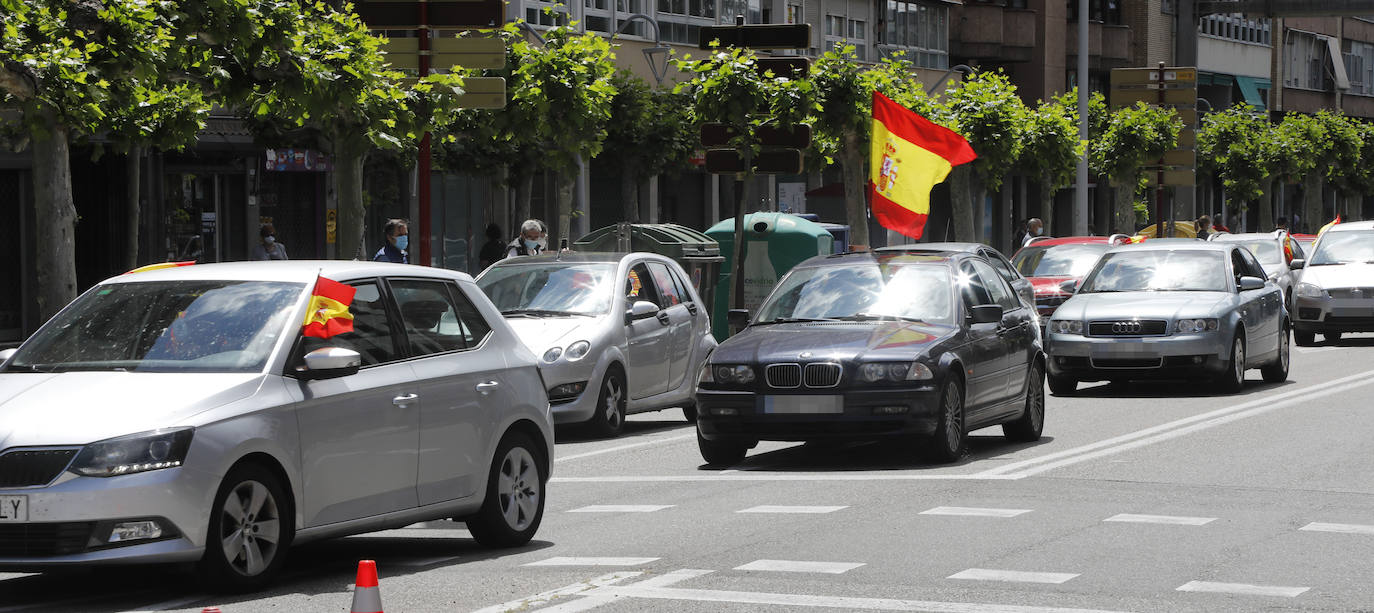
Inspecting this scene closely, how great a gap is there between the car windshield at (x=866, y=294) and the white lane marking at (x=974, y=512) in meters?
3.15

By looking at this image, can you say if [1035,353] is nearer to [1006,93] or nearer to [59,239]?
[59,239]

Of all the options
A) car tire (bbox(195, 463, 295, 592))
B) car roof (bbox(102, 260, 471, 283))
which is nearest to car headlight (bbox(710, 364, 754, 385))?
car roof (bbox(102, 260, 471, 283))

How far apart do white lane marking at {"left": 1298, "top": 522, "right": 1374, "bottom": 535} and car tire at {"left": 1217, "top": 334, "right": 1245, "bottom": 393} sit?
945 cm

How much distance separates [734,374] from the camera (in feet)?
44.4

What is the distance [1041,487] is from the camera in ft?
40.2

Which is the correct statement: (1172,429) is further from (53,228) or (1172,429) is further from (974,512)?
(53,228)

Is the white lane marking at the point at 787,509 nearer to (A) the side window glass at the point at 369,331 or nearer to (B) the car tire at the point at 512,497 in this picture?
(B) the car tire at the point at 512,497

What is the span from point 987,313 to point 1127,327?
6.15 meters

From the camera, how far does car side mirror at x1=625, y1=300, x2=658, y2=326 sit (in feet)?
54.7

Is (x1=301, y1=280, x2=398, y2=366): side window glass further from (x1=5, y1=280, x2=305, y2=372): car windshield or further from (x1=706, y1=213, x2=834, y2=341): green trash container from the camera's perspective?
(x1=706, y1=213, x2=834, y2=341): green trash container

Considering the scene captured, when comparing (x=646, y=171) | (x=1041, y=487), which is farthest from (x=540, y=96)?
(x=1041, y=487)

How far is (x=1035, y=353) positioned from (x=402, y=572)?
24.2 feet

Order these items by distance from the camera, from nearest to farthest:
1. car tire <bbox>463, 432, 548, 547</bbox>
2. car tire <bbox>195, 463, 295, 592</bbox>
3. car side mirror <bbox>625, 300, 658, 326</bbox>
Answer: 1. car tire <bbox>195, 463, 295, 592</bbox>
2. car tire <bbox>463, 432, 548, 547</bbox>
3. car side mirror <bbox>625, 300, 658, 326</bbox>

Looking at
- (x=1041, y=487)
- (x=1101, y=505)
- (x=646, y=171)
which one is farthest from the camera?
(x=646, y=171)
